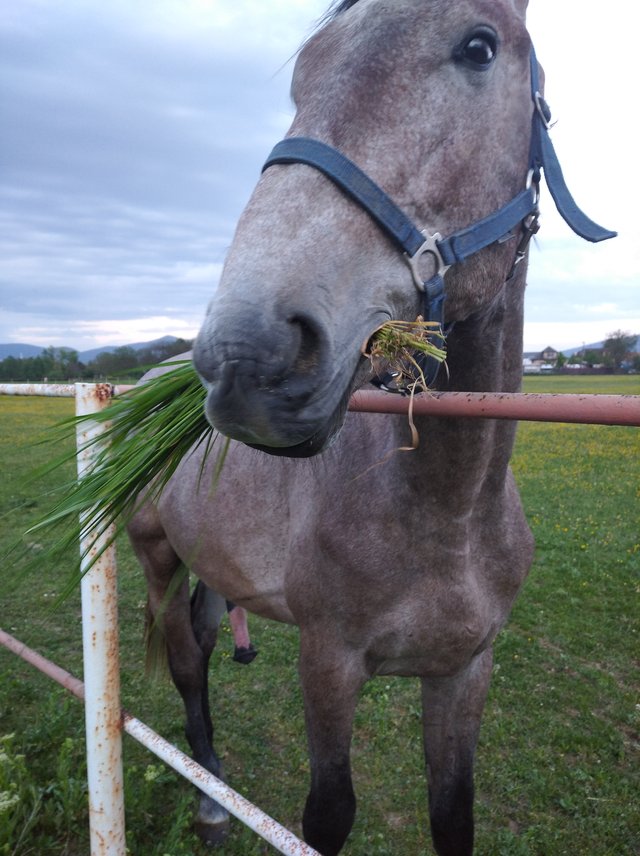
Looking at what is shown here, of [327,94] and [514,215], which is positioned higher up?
[327,94]

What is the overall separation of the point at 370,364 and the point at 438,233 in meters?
0.32

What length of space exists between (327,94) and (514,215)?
20.1 inches

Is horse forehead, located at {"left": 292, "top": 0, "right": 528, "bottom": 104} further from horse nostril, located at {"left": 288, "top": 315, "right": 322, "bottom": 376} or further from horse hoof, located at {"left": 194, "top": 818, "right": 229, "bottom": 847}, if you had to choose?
horse hoof, located at {"left": 194, "top": 818, "right": 229, "bottom": 847}

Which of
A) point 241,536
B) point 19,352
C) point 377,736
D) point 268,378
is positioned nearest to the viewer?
point 268,378

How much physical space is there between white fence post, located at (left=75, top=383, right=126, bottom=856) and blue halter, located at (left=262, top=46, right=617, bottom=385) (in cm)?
111

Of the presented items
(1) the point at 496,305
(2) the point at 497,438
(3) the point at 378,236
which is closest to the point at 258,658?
(2) the point at 497,438

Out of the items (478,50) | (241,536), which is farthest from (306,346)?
(241,536)

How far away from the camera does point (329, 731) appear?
198cm

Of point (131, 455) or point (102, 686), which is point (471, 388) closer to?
point (131, 455)

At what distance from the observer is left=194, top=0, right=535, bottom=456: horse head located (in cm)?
98

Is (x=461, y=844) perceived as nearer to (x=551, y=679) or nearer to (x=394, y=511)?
(x=394, y=511)

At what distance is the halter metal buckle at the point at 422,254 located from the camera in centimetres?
121

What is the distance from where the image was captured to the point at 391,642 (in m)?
1.88

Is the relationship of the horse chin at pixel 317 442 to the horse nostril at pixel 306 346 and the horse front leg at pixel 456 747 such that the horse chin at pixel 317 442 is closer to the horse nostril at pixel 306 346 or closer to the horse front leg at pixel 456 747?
the horse nostril at pixel 306 346
